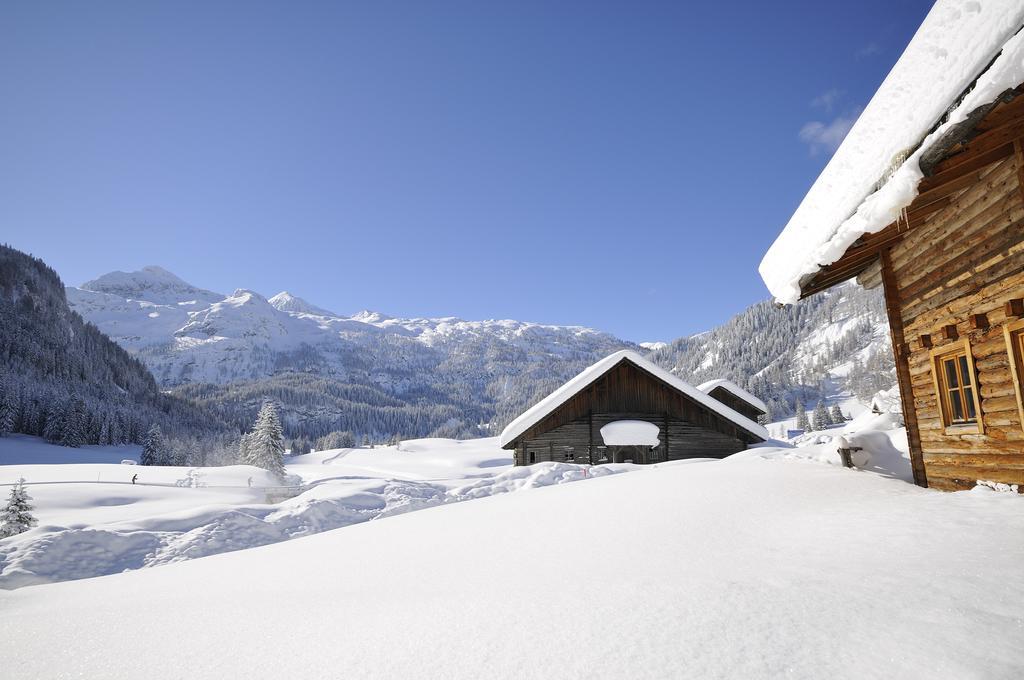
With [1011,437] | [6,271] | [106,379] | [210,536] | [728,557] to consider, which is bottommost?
[210,536]

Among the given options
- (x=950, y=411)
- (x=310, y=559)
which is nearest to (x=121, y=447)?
(x=310, y=559)

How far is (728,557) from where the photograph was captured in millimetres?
4051

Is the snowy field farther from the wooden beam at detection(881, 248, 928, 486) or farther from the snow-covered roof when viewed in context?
the snow-covered roof

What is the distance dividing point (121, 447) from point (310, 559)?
94.9 metres

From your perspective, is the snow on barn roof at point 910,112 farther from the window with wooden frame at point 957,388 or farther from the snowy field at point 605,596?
the snowy field at point 605,596

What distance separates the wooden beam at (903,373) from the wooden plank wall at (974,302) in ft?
0.35

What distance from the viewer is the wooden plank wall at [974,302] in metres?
5.42

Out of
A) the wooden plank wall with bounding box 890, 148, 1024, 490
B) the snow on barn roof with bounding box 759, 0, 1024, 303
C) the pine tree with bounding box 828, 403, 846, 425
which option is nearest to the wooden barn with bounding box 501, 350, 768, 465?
the wooden plank wall with bounding box 890, 148, 1024, 490

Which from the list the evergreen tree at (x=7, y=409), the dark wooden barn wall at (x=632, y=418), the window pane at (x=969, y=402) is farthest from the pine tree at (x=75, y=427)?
the window pane at (x=969, y=402)

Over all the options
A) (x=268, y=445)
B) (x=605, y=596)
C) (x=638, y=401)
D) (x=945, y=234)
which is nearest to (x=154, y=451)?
(x=268, y=445)

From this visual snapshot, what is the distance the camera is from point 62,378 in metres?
96.1

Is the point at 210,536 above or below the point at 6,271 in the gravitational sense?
below

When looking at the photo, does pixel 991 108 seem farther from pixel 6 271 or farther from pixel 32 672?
pixel 6 271

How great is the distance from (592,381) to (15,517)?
59.1 ft
